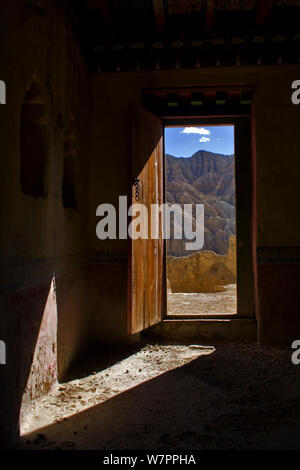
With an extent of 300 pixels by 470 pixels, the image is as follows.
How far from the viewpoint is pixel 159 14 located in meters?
4.33

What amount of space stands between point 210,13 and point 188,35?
0.46 meters

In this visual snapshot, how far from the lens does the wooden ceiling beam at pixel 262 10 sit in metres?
4.09

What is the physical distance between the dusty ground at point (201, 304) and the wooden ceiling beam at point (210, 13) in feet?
12.6

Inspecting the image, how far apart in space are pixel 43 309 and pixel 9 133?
1.38 m

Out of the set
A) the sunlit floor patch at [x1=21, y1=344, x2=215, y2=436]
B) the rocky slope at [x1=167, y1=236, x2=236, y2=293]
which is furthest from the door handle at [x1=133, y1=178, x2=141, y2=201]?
the rocky slope at [x1=167, y1=236, x2=236, y2=293]

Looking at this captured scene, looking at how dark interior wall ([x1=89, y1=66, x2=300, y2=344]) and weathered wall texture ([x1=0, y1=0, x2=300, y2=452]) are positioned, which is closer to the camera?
weathered wall texture ([x1=0, y1=0, x2=300, y2=452])

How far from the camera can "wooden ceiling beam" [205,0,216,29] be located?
13.6 feet

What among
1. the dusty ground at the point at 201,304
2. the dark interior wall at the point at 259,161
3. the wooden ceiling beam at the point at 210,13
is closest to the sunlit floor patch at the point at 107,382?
the dark interior wall at the point at 259,161

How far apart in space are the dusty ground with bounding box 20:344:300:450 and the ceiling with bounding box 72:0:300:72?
3568 millimetres

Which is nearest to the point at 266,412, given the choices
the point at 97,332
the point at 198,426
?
the point at 198,426

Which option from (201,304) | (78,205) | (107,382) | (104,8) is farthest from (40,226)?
(201,304)

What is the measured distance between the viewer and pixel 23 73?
2.66 m

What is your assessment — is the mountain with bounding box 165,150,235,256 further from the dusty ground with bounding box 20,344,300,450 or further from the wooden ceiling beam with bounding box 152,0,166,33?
the dusty ground with bounding box 20,344,300,450

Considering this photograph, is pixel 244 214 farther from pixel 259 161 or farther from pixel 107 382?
pixel 107 382
